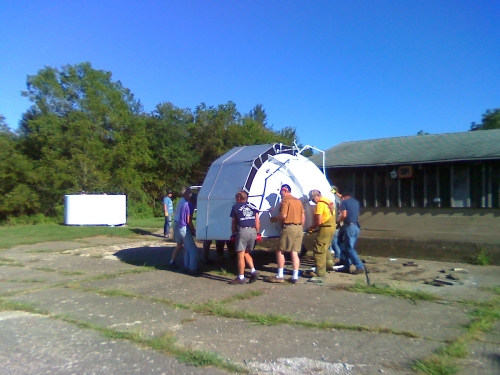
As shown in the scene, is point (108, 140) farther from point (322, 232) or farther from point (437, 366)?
point (437, 366)

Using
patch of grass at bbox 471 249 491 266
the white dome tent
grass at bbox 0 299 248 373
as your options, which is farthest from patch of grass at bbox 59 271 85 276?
patch of grass at bbox 471 249 491 266

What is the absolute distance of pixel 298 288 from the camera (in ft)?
28.5

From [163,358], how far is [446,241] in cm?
824

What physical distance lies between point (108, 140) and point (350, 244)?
3078 centimetres

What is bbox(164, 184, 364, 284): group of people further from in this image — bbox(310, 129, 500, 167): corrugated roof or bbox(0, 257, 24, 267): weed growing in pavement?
bbox(0, 257, 24, 267): weed growing in pavement

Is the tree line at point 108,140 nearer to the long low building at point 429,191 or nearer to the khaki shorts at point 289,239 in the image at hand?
the long low building at point 429,191

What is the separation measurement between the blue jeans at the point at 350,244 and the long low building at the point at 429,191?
2.41m

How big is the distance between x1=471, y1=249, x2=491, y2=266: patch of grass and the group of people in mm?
2889

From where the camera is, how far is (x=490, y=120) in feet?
118

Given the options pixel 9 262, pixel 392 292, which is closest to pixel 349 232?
pixel 392 292

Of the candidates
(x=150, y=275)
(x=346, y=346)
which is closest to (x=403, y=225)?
(x=150, y=275)

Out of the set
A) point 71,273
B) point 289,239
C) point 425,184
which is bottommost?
point 71,273

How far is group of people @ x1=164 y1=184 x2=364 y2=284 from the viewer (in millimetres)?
9086

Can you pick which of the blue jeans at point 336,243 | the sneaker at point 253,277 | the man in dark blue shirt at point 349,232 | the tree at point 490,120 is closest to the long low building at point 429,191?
the blue jeans at point 336,243
